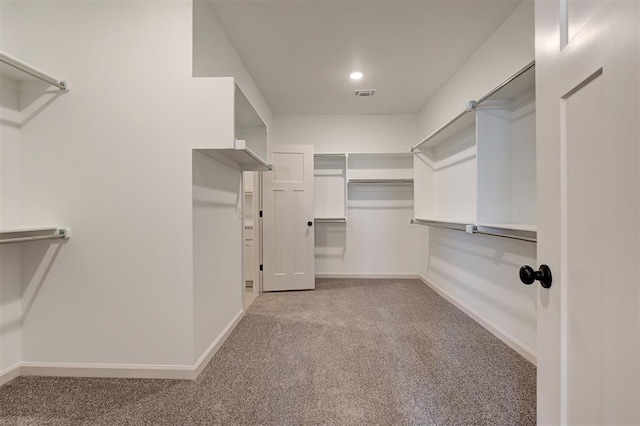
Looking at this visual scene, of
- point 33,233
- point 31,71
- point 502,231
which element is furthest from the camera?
point 502,231

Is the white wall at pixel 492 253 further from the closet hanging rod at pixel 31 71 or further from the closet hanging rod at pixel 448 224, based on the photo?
the closet hanging rod at pixel 31 71

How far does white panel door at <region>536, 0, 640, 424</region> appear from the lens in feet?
1.79

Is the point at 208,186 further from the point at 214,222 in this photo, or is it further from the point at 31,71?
the point at 31,71

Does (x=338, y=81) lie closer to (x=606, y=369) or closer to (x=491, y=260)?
(x=491, y=260)

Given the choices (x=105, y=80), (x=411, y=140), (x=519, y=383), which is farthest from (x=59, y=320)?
(x=411, y=140)

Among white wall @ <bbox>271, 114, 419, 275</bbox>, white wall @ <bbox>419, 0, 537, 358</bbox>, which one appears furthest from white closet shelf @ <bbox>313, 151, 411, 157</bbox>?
white wall @ <bbox>419, 0, 537, 358</bbox>

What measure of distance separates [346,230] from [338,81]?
2197 millimetres

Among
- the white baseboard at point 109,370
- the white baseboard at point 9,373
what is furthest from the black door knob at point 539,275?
the white baseboard at point 9,373

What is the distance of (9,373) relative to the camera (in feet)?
5.98

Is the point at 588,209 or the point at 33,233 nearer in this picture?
the point at 588,209

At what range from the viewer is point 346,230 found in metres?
4.66

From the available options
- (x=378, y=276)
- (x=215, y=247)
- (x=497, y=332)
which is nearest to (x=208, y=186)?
(x=215, y=247)

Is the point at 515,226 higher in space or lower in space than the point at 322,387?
higher

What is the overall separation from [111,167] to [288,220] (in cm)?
232
